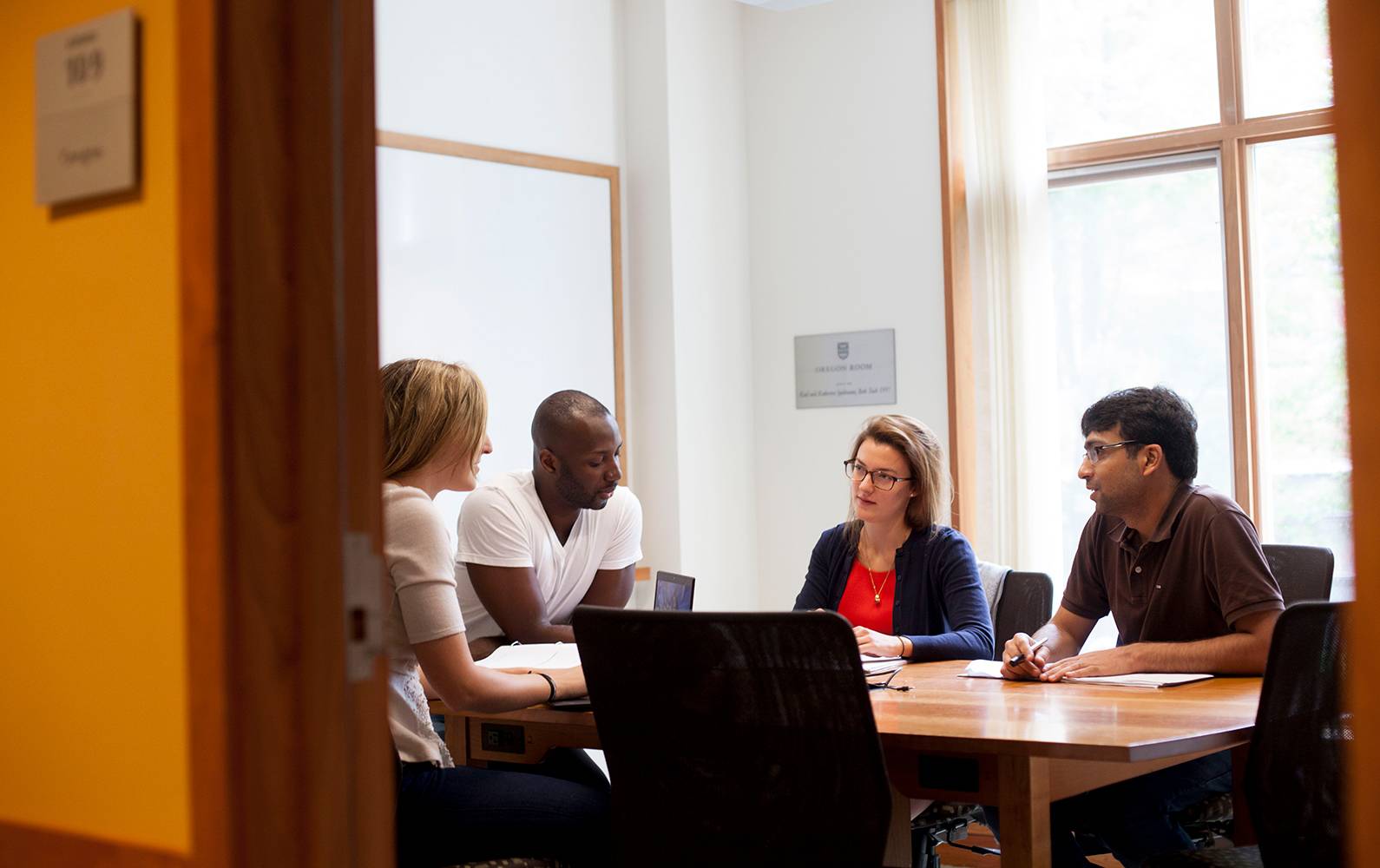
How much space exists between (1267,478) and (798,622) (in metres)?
3.55

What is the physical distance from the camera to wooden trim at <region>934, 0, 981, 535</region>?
5250mm

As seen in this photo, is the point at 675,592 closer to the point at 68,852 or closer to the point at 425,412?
the point at 425,412

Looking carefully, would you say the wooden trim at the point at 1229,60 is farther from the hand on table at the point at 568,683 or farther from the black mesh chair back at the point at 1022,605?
the hand on table at the point at 568,683

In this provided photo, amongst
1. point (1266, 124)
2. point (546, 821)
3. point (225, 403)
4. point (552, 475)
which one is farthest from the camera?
point (1266, 124)

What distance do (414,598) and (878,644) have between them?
122 centimetres

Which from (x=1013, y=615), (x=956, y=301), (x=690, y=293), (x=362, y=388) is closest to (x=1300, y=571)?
(x=1013, y=615)

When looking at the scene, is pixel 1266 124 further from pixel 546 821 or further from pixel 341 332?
pixel 341 332

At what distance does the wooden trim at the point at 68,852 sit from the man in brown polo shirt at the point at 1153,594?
77.5 inches

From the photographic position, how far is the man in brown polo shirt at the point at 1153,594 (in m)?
2.67

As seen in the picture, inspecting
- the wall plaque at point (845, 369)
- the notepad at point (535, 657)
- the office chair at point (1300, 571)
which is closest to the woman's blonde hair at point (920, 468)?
the office chair at point (1300, 571)

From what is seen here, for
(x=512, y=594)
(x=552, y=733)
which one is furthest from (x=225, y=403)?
(x=512, y=594)

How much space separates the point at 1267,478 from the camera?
15.9 feet

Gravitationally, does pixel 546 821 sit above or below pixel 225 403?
below

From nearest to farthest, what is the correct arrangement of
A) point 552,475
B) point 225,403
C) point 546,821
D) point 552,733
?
point 225,403 < point 546,821 < point 552,733 < point 552,475
